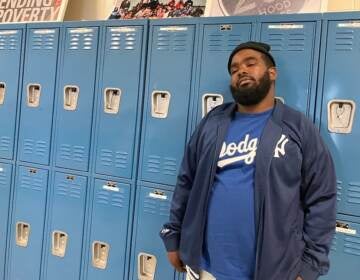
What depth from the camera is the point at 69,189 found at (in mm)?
3117

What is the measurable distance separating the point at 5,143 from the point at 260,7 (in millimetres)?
2051

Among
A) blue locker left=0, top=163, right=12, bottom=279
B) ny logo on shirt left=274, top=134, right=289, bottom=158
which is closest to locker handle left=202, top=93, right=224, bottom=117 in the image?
ny logo on shirt left=274, top=134, right=289, bottom=158

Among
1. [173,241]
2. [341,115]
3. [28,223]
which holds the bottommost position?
[28,223]

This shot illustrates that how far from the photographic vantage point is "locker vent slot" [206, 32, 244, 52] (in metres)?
2.54

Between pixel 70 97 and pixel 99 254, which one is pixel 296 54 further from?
pixel 99 254

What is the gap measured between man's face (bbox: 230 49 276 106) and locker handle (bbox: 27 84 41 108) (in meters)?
1.69

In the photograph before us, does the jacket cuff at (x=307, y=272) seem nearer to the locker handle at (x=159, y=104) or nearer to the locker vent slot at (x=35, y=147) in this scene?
the locker handle at (x=159, y=104)

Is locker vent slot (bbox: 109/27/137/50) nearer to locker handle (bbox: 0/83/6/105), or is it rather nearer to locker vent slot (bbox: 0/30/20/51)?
locker vent slot (bbox: 0/30/20/51)

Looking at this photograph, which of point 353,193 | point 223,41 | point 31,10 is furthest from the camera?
point 31,10

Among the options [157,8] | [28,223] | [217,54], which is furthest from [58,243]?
[157,8]

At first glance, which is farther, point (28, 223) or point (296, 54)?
point (28, 223)

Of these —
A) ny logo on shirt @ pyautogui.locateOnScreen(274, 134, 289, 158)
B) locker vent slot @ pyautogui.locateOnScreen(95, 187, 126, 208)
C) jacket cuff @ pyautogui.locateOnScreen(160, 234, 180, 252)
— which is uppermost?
ny logo on shirt @ pyautogui.locateOnScreen(274, 134, 289, 158)

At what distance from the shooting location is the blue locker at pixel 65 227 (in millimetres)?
3072

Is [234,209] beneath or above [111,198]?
above
